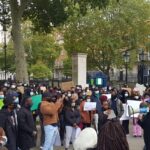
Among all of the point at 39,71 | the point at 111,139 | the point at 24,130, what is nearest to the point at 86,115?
the point at 24,130

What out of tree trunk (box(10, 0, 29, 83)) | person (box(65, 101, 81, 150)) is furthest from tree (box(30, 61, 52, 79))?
person (box(65, 101, 81, 150))

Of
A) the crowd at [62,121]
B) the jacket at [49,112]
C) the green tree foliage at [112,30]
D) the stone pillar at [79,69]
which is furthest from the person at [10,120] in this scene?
the green tree foliage at [112,30]

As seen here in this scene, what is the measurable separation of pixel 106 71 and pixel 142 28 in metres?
6.59

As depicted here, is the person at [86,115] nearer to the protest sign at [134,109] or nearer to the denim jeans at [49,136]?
the denim jeans at [49,136]

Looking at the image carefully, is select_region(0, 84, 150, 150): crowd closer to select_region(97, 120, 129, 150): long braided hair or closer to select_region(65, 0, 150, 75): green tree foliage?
select_region(97, 120, 129, 150): long braided hair

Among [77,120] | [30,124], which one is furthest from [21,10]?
[30,124]

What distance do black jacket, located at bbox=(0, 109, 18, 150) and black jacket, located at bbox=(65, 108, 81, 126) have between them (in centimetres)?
345

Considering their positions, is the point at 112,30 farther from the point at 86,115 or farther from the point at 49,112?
the point at 49,112

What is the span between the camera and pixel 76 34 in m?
54.0

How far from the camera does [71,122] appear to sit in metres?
14.0

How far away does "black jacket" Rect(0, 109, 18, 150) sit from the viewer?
33.9ft

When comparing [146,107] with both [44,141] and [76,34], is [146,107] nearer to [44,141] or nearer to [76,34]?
[44,141]

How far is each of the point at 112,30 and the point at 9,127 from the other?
141 feet

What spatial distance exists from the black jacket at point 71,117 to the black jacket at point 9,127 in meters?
3.45
